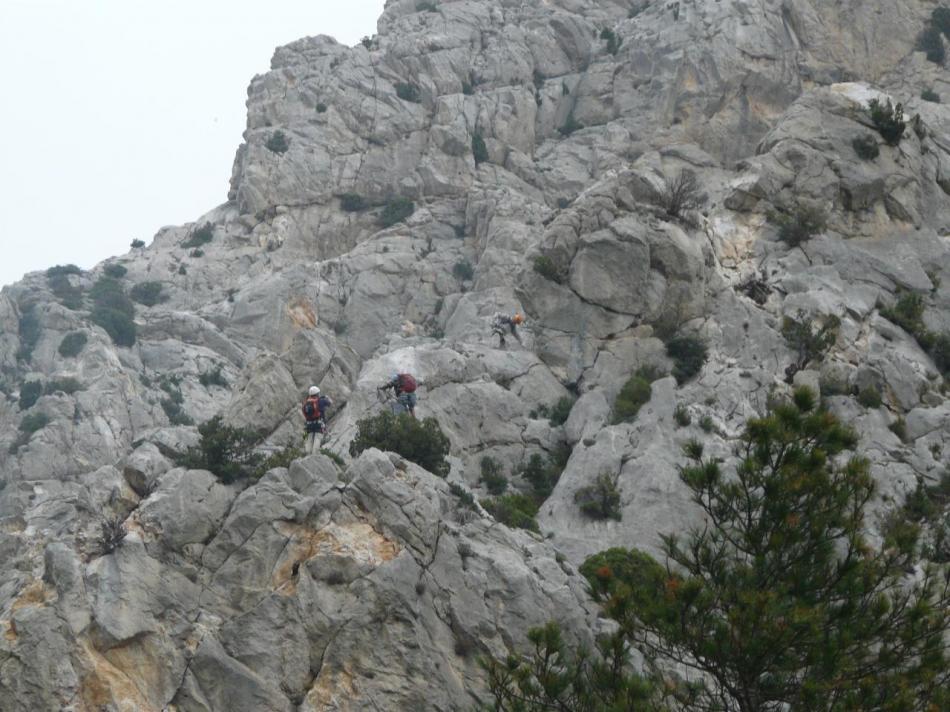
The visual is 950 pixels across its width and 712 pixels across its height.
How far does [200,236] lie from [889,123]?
1529 inches

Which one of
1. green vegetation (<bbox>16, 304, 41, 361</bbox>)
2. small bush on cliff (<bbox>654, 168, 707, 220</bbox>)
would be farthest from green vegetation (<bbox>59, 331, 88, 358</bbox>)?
small bush on cliff (<bbox>654, 168, 707, 220</bbox>)

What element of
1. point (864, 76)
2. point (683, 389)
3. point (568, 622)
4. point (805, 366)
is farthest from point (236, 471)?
point (864, 76)

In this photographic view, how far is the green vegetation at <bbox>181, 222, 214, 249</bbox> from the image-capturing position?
65938 millimetres

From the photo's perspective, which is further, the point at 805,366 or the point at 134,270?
the point at 134,270

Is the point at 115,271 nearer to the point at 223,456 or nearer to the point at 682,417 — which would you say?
the point at 223,456

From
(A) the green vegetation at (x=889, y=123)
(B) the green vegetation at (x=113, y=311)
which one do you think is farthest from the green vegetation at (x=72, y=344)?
(A) the green vegetation at (x=889, y=123)

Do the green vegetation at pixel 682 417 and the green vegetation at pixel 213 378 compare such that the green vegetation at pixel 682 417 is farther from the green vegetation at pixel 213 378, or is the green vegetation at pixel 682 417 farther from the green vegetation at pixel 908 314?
the green vegetation at pixel 213 378

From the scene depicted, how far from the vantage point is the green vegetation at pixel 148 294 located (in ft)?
208

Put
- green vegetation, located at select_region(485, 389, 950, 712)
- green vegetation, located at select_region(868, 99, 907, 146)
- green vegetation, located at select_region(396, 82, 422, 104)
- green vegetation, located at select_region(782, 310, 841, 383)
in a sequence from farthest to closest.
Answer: green vegetation, located at select_region(396, 82, 422, 104)
green vegetation, located at select_region(868, 99, 907, 146)
green vegetation, located at select_region(782, 310, 841, 383)
green vegetation, located at select_region(485, 389, 950, 712)

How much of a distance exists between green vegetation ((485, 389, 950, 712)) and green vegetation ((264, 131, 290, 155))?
4921 cm

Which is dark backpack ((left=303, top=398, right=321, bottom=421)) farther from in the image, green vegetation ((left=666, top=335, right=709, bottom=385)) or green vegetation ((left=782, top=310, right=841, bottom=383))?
green vegetation ((left=782, top=310, right=841, bottom=383))

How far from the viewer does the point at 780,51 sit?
2525 inches

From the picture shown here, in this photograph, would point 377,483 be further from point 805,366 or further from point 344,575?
point 805,366

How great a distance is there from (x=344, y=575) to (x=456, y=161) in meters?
42.5
